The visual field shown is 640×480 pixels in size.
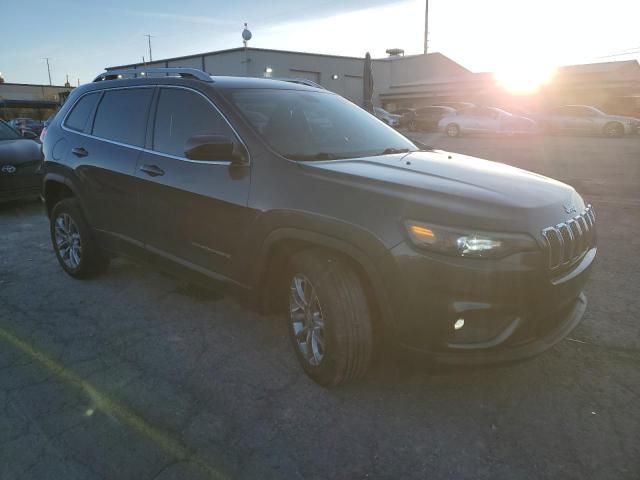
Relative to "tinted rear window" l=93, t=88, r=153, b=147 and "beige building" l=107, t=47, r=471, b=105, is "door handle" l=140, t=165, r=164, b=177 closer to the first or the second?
"tinted rear window" l=93, t=88, r=153, b=147

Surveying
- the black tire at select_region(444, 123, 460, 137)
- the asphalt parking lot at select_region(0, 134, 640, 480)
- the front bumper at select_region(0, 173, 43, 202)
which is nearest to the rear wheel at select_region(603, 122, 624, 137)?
the black tire at select_region(444, 123, 460, 137)

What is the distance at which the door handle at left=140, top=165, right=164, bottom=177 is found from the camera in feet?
11.1

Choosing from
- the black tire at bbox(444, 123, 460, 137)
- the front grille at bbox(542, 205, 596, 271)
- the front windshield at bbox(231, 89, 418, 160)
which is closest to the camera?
the front grille at bbox(542, 205, 596, 271)

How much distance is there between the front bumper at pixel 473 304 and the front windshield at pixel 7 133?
322 inches

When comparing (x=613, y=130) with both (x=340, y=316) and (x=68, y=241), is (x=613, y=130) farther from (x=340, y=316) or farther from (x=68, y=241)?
(x=340, y=316)

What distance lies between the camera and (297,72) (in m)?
37.8

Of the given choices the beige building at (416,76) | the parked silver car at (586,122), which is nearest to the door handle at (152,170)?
the parked silver car at (586,122)

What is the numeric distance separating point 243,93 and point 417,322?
6.53 feet

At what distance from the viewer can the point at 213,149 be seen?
287cm

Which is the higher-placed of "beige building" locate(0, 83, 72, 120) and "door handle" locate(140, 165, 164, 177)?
"beige building" locate(0, 83, 72, 120)

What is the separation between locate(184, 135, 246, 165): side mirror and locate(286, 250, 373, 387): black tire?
764mm

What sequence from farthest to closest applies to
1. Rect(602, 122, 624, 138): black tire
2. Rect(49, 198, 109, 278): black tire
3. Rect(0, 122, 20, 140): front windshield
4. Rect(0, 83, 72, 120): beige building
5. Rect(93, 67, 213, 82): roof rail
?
Rect(0, 83, 72, 120): beige building
Rect(602, 122, 624, 138): black tire
Rect(0, 122, 20, 140): front windshield
Rect(49, 198, 109, 278): black tire
Rect(93, 67, 213, 82): roof rail

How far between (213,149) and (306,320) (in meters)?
1.15

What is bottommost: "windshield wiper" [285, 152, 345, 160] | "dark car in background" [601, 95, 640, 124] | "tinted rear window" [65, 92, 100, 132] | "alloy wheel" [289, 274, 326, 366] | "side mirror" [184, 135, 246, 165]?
"alloy wheel" [289, 274, 326, 366]
